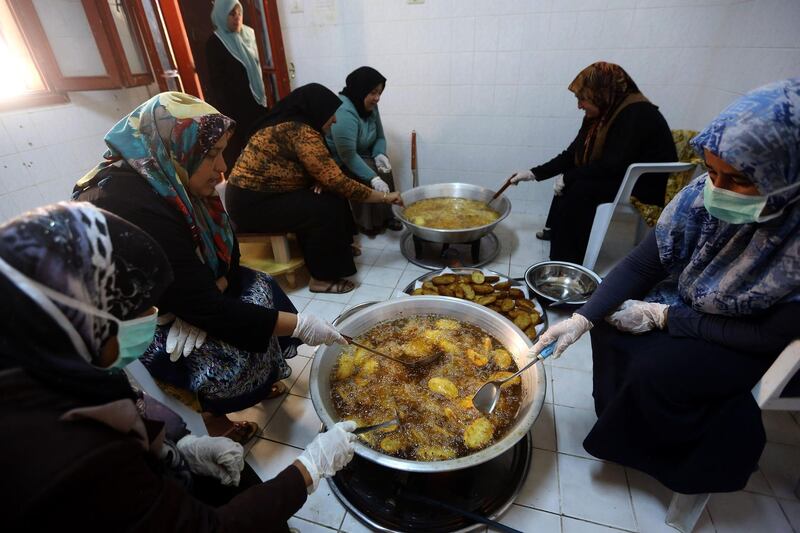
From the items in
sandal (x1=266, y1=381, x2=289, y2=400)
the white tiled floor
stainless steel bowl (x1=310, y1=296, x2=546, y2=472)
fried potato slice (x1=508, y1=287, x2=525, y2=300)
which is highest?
stainless steel bowl (x1=310, y1=296, x2=546, y2=472)

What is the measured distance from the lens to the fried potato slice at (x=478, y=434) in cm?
116

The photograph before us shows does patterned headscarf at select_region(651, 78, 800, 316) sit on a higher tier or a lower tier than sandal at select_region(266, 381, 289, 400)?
higher

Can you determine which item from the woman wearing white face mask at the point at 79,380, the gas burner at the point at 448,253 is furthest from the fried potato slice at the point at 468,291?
the woman wearing white face mask at the point at 79,380

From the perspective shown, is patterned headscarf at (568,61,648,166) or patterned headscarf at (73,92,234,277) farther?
patterned headscarf at (568,61,648,166)

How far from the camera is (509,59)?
2846 millimetres

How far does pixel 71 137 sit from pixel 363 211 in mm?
1896

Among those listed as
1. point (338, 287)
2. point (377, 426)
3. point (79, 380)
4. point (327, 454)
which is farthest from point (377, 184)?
point (79, 380)

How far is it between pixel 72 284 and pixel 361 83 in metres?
2.54

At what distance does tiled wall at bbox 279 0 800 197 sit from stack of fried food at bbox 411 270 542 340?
147 cm

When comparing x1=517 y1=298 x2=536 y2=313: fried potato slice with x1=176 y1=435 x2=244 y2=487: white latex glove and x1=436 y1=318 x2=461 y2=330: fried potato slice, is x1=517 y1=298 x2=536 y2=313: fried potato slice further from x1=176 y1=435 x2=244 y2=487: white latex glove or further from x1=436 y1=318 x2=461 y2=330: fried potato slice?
x1=176 y1=435 x2=244 y2=487: white latex glove

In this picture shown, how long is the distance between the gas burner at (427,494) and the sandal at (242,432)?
0.44 metres

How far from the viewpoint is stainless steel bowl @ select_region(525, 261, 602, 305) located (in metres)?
2.25

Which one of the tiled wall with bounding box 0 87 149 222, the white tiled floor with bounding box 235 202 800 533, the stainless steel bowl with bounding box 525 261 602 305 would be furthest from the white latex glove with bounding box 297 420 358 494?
the tiled wall with bounding box 0 87 149 222

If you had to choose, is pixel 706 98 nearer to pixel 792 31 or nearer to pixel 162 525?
pixel 792 31
